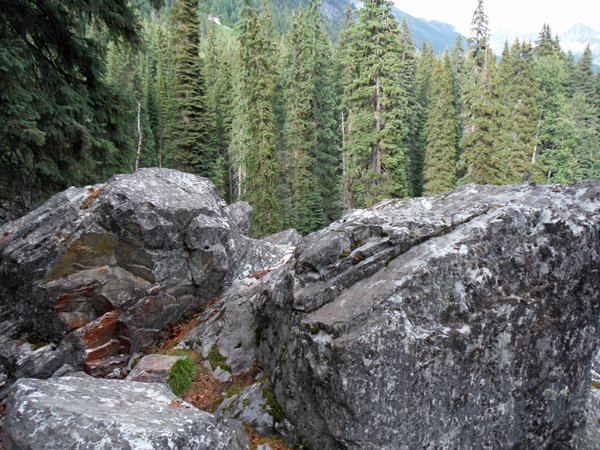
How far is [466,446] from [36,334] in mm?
7897

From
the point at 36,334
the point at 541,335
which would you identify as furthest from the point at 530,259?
the point at 36,334

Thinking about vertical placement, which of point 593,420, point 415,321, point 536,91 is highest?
point 536,91

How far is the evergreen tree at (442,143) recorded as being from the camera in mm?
35625

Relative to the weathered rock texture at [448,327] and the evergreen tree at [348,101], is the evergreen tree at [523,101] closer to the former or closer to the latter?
the evergreen tree at [348,101]

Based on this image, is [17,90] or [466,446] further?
[17,90]

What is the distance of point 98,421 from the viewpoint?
3.69m

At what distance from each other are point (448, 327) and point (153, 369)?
5.33 meters

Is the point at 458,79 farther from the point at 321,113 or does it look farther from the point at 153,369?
the point at 153,369

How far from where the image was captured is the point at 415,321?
182 inches

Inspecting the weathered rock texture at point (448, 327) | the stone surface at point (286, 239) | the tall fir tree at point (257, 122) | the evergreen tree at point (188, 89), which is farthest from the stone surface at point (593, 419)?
the evergreen tree at point (188, 89)

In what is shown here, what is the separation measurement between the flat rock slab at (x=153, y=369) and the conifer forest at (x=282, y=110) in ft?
15.5

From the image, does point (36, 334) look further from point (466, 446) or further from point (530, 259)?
point (530, 259)

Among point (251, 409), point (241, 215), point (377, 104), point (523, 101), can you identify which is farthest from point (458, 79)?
point (251, 409)

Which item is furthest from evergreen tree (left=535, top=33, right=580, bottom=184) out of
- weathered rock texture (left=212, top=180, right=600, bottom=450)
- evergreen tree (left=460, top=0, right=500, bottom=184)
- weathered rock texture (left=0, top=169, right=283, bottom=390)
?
weathered rock texture (left=0, top=169, right=283, bottom=390)
